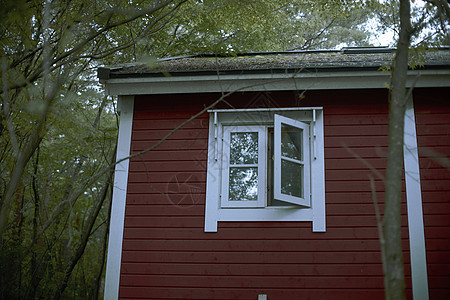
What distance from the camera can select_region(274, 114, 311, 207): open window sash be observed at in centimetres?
A: 461

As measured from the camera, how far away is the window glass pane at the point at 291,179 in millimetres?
4688

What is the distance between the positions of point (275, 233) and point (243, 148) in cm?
99

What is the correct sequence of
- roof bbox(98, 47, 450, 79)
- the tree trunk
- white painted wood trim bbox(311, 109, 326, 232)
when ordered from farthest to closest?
roof bbox(98, 47, 450, 79)
white painted wood trim bbox(311, 109, 326, 232)
the tree trunk

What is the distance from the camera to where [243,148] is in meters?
5.04

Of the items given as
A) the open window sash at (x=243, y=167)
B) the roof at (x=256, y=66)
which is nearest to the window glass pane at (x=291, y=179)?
the open window sash at (x=243, y=167)

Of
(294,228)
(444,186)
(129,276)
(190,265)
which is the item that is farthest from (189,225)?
(444,186)

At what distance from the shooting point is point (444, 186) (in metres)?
4.70

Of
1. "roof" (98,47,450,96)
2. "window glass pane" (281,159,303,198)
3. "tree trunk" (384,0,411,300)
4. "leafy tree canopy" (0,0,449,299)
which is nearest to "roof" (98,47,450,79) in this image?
"roof" (98,47,450,96)

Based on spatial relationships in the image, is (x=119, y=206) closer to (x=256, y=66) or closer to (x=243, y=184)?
(x=243, y=184)

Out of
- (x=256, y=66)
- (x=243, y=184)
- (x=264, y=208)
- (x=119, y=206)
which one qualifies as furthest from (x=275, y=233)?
(x=256, y=66)

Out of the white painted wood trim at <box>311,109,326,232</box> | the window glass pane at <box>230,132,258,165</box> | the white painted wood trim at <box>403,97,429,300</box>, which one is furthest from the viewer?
the window glass pane at <box>230,132,258,165</box>

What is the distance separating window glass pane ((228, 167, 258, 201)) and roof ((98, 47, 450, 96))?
90cm

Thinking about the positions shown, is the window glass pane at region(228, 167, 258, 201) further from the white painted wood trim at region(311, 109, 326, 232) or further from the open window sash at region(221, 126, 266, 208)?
the white painted wood trim at region(311, 109, 326, 232)

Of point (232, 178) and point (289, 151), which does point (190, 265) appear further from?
point (289, 151)
